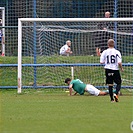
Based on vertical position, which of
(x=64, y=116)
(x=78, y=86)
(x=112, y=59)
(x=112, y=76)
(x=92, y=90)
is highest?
(x=112, y=59)

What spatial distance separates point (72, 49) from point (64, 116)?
11.2 meters

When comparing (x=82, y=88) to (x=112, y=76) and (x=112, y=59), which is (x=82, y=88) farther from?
(x=112, y=59)

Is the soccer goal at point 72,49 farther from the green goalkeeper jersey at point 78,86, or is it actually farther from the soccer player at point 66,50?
the green goalkeeper jersey at point 78,86

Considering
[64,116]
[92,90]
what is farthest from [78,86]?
[64,116]

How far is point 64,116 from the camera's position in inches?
562

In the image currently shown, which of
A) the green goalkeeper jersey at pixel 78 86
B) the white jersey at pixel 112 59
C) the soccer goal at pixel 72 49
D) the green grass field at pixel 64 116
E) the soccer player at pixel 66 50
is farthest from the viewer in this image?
the soccer player at pixel 66 50

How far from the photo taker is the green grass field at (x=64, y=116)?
465 inches

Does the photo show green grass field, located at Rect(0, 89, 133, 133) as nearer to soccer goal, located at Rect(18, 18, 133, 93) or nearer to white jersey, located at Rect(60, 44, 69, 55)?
soccer goal, located at Rect(18, 18, 133, 93)

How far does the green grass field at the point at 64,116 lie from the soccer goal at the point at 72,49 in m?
5.22

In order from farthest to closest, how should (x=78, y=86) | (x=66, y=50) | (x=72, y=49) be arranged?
(x=72, y=49) → (x=66, y=50) → (x=78, y=86)

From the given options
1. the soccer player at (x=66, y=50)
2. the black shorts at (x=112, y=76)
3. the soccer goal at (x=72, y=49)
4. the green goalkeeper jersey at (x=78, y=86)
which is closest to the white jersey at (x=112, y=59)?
the black shorts at (x=112, y=76)

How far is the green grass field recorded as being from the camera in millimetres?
11805

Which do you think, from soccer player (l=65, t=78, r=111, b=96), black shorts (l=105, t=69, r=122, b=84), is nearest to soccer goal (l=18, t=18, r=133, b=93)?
soccer player (l=65, t=78, r=111, b=96)

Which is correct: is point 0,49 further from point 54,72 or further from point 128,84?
point 128,84
